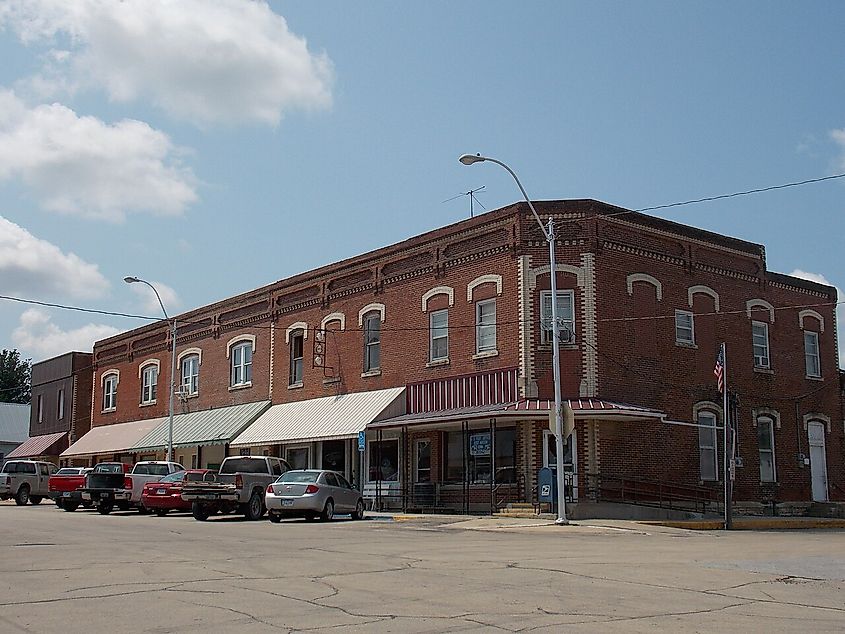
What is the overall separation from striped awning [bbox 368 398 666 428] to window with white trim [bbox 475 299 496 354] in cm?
210

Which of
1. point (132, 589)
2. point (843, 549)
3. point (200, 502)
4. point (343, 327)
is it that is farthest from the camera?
point (343, 327)

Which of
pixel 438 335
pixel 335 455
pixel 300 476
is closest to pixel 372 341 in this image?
pixel 438 335

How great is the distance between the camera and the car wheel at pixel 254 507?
29.3m

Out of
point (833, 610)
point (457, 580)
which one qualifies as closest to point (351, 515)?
point (457, 580)

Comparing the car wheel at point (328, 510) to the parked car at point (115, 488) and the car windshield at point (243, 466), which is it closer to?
the car windshield at point (243, 466)

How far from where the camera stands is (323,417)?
36.3 meters

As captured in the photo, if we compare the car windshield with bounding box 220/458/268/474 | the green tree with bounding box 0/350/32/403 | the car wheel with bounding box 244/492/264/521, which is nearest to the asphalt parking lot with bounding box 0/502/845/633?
the car wheel with bounding box 244/492/264/521

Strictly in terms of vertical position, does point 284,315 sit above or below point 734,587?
above

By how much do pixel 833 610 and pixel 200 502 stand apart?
812 inches

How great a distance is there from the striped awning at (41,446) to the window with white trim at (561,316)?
1492 inches

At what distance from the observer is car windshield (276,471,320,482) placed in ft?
90.4

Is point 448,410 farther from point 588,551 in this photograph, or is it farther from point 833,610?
point 833,610

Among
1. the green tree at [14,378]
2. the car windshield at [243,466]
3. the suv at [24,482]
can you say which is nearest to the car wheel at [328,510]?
the car windshield at [243,466]

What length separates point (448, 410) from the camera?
103 ft
